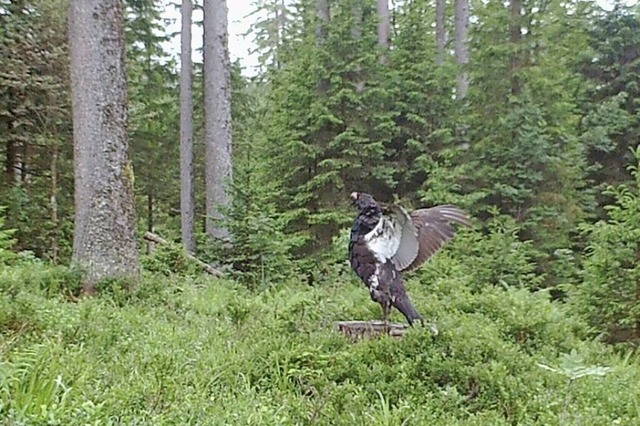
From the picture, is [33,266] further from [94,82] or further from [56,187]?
[56,187]

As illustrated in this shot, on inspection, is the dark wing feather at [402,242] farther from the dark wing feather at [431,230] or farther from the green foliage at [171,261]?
the green foliage at [171,261]

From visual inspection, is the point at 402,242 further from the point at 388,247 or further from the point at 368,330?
the point at 368,330

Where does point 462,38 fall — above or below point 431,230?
above

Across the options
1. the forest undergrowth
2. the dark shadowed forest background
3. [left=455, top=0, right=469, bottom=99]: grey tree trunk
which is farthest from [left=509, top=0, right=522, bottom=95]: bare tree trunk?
the forest undergrowth

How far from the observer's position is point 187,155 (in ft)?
42.1

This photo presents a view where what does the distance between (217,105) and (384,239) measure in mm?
7047

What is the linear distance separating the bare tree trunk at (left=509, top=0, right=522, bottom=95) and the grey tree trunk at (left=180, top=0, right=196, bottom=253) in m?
6.72

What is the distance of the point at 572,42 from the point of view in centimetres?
1162

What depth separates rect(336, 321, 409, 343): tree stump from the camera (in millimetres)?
4141

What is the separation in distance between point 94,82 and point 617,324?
17.6 feet

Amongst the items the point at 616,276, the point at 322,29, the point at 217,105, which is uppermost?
the point at 322,29

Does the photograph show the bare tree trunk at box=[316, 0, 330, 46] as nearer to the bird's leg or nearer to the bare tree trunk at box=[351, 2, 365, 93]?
the bare tree trunk at box=[351, 2, 365, 93]

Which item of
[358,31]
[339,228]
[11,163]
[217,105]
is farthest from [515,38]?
[11,163]

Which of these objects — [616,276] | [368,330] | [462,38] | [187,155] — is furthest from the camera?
[187,155]
